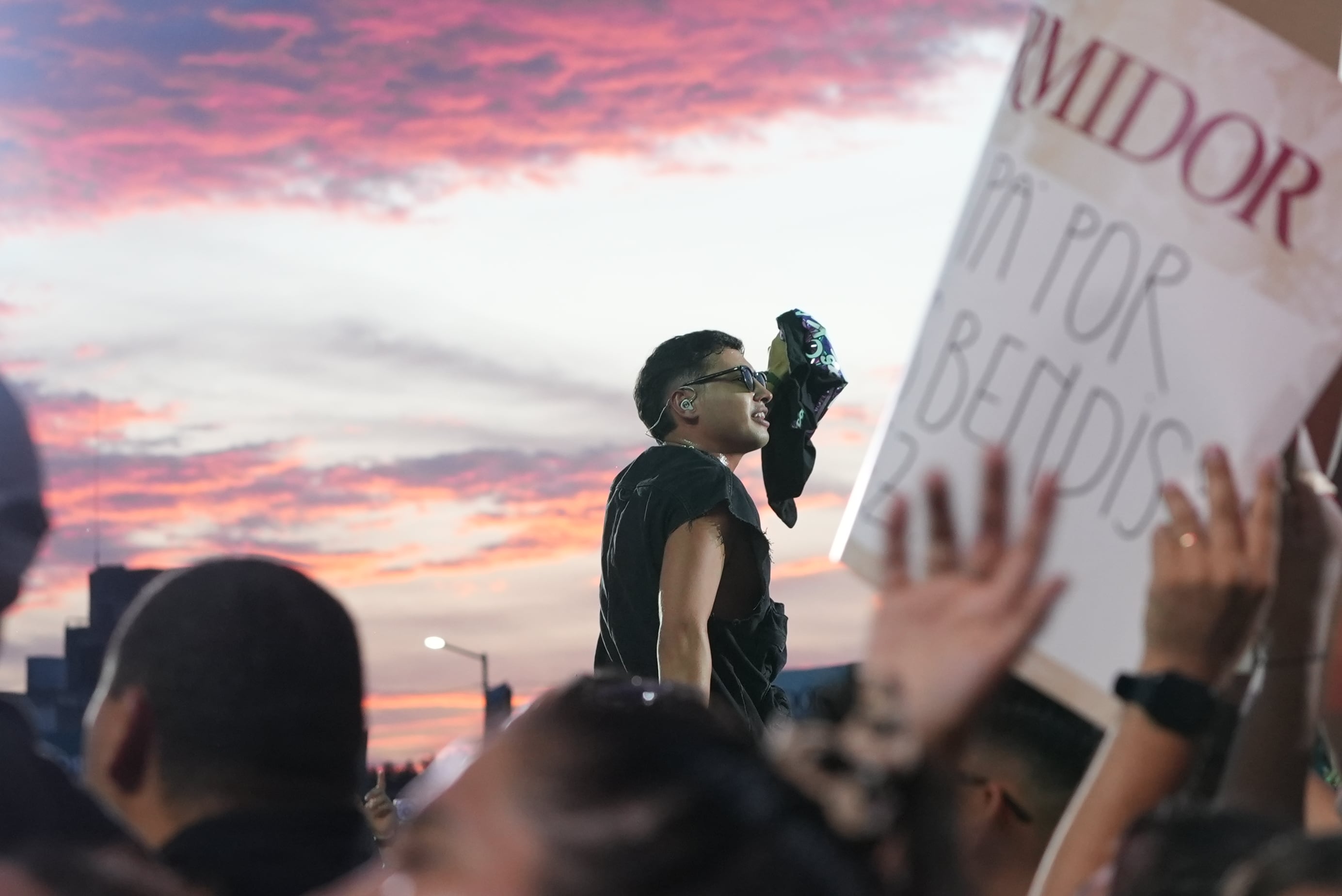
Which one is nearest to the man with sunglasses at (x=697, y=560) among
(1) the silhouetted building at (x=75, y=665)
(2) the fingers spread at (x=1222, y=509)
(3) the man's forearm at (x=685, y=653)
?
(3) the man's forearm at (x=685, y=653)

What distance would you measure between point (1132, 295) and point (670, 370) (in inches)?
102

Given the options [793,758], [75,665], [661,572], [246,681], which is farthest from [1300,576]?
[75,665]

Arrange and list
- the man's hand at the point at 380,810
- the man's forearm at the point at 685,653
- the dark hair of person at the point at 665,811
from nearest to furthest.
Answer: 1. the dark hair of person at the point at 665,811
2. the man's forearm at the point at 685,653
3. the man's hand at the point at 380,810

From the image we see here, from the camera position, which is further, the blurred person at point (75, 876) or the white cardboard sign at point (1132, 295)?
the white cardboard sign at point (1132, 295)

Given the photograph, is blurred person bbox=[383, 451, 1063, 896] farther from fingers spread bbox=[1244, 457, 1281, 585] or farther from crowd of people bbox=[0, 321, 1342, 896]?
fingers spread bbox=[1244, 457, 1281, 585]

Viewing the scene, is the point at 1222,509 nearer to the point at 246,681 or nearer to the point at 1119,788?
the point at 1119,788

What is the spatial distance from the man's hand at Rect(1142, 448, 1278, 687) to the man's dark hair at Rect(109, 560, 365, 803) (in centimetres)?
91

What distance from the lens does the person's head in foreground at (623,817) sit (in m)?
0.96

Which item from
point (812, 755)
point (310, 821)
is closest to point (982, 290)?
point (812, 755)

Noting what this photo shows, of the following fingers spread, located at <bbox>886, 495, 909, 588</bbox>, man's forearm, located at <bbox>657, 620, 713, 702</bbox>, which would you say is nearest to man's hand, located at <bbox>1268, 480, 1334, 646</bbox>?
fingers spread, located at <bbox>886, 495, 909, 588</bbox>

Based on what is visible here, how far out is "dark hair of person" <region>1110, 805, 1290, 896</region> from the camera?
1.24 metres

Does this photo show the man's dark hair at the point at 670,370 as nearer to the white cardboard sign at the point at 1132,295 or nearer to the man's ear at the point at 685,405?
the man's ear at the point at 685,405

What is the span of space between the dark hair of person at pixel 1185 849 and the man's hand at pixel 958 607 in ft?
0.58

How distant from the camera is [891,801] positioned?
1081 mm
